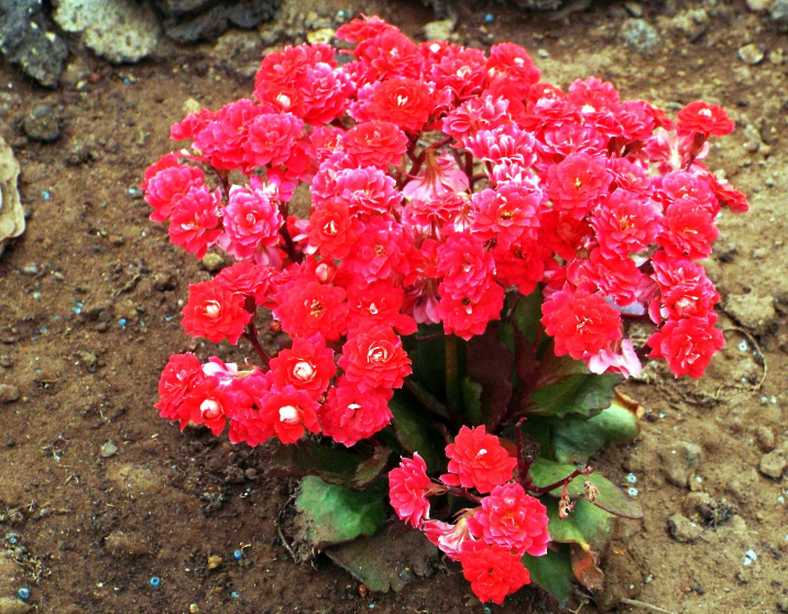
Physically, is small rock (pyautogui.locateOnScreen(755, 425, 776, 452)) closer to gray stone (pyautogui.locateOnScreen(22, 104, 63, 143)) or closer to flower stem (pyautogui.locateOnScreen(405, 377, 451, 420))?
flower stem (pyautogui.locateOnScreen(405, 377, 451, 420))

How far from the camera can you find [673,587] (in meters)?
3.06

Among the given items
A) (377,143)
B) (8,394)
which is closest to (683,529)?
(377,143)

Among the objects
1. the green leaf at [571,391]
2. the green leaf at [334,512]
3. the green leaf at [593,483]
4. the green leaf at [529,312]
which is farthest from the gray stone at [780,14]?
the green leaf at [334,512]

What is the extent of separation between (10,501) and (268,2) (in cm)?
299

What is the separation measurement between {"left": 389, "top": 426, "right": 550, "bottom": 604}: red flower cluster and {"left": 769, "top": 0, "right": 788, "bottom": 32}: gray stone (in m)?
3.57

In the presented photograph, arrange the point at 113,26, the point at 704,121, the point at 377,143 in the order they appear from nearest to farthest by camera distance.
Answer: the point at 377,143 → the point at 704,121 → the point at 113,26

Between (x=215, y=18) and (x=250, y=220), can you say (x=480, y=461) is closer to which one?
(x=250, y=220)

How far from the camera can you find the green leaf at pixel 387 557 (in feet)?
9.50

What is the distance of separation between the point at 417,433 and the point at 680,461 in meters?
1.10

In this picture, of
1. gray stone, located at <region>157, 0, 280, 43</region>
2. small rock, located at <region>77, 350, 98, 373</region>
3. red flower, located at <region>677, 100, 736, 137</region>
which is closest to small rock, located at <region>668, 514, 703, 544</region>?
red flower, located at <region>677, 100, 736, 137</region>

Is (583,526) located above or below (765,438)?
above

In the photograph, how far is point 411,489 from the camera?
244 cm

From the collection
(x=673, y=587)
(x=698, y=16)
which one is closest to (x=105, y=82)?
(x=698, y=16)

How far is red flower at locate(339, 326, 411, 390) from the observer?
229cm
